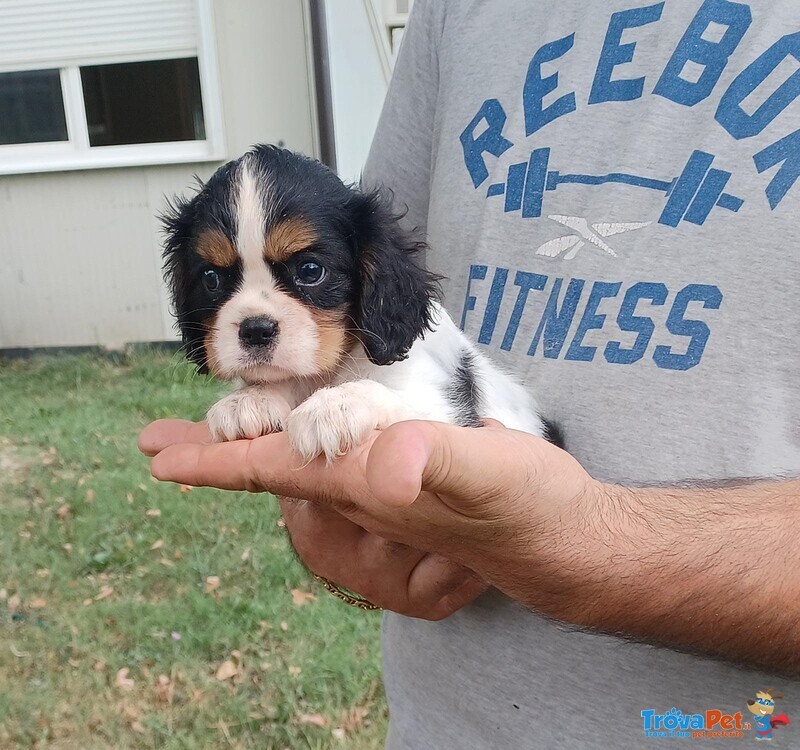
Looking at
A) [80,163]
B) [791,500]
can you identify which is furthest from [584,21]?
[80,163]

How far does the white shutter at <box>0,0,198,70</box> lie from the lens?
28.2 ft

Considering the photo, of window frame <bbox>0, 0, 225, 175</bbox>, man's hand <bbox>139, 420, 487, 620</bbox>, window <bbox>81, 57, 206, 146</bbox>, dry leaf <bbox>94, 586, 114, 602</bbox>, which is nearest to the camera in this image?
man's hand <bbox>139, 420, 487, 620</bbox>

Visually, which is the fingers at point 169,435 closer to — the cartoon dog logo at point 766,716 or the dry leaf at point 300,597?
the cartoon dog logo at point 766,716

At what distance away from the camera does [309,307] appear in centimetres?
173

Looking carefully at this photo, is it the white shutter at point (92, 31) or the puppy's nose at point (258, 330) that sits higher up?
the white shutter at point (92, 31)

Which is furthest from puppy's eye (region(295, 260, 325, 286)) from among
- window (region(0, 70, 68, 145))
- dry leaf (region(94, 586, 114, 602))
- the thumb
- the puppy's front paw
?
window (region(0, 70, 68, 145))

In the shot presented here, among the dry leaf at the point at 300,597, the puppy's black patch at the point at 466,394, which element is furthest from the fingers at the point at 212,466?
the dry leaf at the point at 300,597

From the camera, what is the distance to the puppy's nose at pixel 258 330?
1.66 metres

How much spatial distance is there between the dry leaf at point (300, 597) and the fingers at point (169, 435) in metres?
2.93

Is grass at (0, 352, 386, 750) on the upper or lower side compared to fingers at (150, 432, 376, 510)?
lower

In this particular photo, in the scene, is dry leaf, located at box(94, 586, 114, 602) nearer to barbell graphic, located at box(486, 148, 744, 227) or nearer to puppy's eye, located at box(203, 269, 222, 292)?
puppy's eye, located at box(203, 269, 222, 292)

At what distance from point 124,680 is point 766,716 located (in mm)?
3373

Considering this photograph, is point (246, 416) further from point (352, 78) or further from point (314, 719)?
point (352, 78)

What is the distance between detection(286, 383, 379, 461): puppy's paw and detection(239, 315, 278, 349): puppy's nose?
0.20 m
